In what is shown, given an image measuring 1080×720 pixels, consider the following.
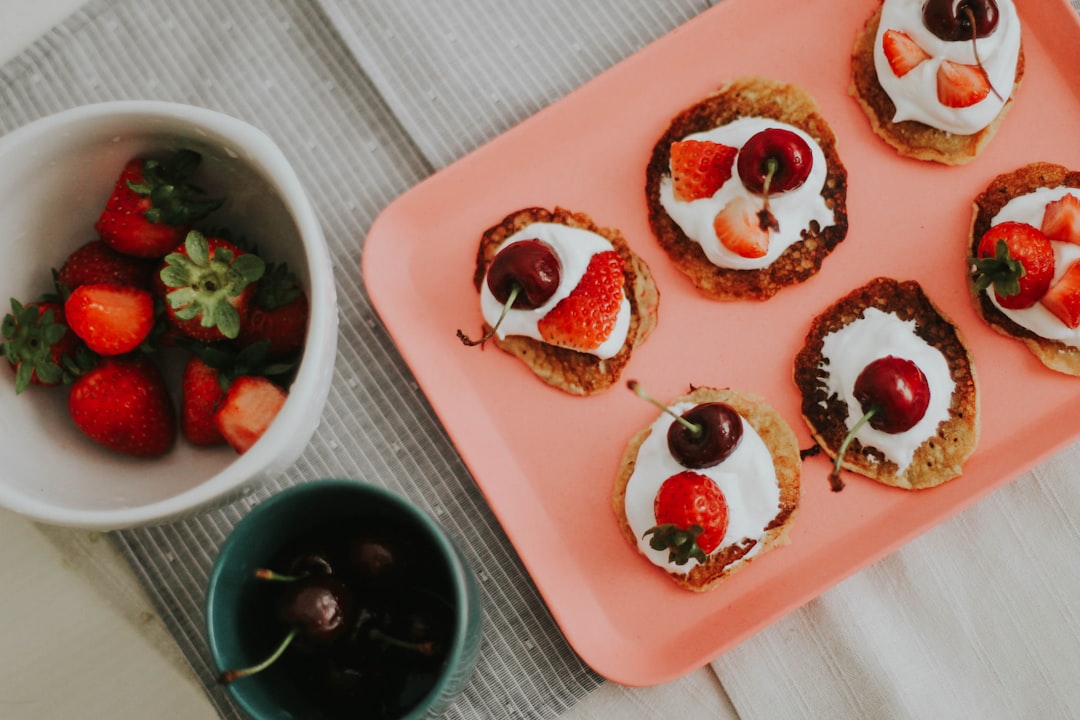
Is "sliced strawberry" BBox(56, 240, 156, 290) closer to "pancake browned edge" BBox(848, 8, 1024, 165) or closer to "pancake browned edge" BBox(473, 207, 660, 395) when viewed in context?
"pancake browned edge" BBox(473, 207, 660, 395)

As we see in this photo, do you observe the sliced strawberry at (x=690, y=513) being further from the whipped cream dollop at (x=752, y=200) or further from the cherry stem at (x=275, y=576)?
the cherry stem at (x=275, y=576)

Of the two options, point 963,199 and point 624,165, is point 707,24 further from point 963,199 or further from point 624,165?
point 963,199

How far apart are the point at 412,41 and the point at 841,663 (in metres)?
1.05

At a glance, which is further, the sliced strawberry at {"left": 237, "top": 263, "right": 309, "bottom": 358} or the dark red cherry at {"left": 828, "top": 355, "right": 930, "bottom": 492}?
the dark red cherry at {"left": 828, "top": 355, "right": 930, "bottom": 492}

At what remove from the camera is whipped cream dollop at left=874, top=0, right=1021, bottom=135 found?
1.16 metres

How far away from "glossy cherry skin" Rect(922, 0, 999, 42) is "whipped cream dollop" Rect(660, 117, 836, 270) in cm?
22

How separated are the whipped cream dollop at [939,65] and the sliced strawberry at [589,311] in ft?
1.50

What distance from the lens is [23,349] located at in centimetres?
88

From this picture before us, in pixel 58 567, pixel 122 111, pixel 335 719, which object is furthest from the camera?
pixel 58 567

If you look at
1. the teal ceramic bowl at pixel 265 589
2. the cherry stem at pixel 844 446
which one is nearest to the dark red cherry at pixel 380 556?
the teal ceramic bowl at pixel 265 589

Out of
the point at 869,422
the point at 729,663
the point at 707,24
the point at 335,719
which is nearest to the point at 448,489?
the point at 335,719

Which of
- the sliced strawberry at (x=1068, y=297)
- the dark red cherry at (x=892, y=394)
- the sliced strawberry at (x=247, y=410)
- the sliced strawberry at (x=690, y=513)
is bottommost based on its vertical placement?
the sliced strawberry at (x=1068, y=297)

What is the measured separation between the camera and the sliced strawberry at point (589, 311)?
113 cm

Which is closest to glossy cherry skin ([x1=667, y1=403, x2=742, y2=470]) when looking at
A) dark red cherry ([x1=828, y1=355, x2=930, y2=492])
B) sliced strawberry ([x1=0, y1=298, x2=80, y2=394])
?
dark red cherry ([x1=828, y1=355, x2=930, y2=492])
